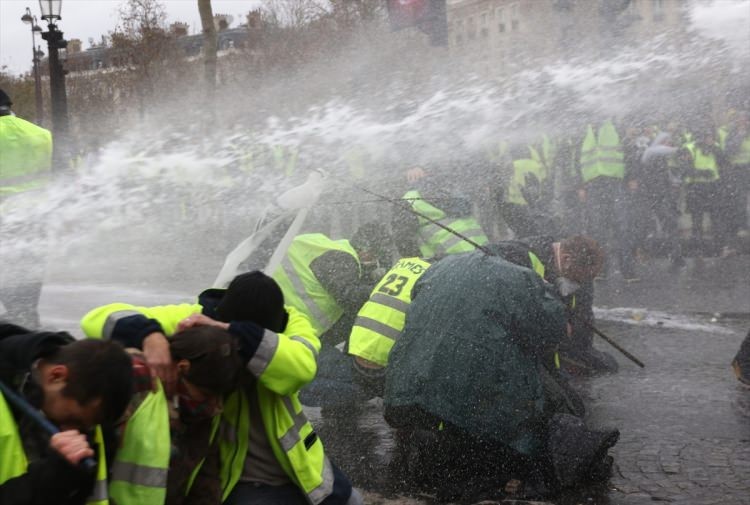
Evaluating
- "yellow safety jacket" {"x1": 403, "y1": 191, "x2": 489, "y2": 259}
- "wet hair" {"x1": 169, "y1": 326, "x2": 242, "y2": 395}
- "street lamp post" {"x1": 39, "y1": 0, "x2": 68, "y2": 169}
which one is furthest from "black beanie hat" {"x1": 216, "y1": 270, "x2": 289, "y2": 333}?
"street lamp post" {"x1": 39, "y1": 0, "x2": 68, "y2": 169}

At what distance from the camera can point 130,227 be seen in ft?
24.5

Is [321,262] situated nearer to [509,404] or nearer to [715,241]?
[509,404]

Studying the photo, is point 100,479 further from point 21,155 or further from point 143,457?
point 21,155

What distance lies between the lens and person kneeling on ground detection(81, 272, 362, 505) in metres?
2.73

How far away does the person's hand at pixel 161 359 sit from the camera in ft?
8.05

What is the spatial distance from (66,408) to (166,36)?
24.0 m

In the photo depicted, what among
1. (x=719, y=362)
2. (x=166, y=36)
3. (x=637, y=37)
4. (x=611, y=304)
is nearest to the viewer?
(x=719, y=362)

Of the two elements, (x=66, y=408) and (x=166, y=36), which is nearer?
(x=66, y=408)

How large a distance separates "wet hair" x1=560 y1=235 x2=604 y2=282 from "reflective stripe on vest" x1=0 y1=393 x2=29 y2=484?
4.12 m

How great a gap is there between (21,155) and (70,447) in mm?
3955

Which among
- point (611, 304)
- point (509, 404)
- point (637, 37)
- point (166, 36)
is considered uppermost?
point (166, 36)

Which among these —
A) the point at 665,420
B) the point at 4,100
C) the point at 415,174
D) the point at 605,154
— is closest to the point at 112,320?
the point at 4,100

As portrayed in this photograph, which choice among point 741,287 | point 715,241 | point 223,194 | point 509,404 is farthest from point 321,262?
point 715,241

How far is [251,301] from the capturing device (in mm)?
2820
